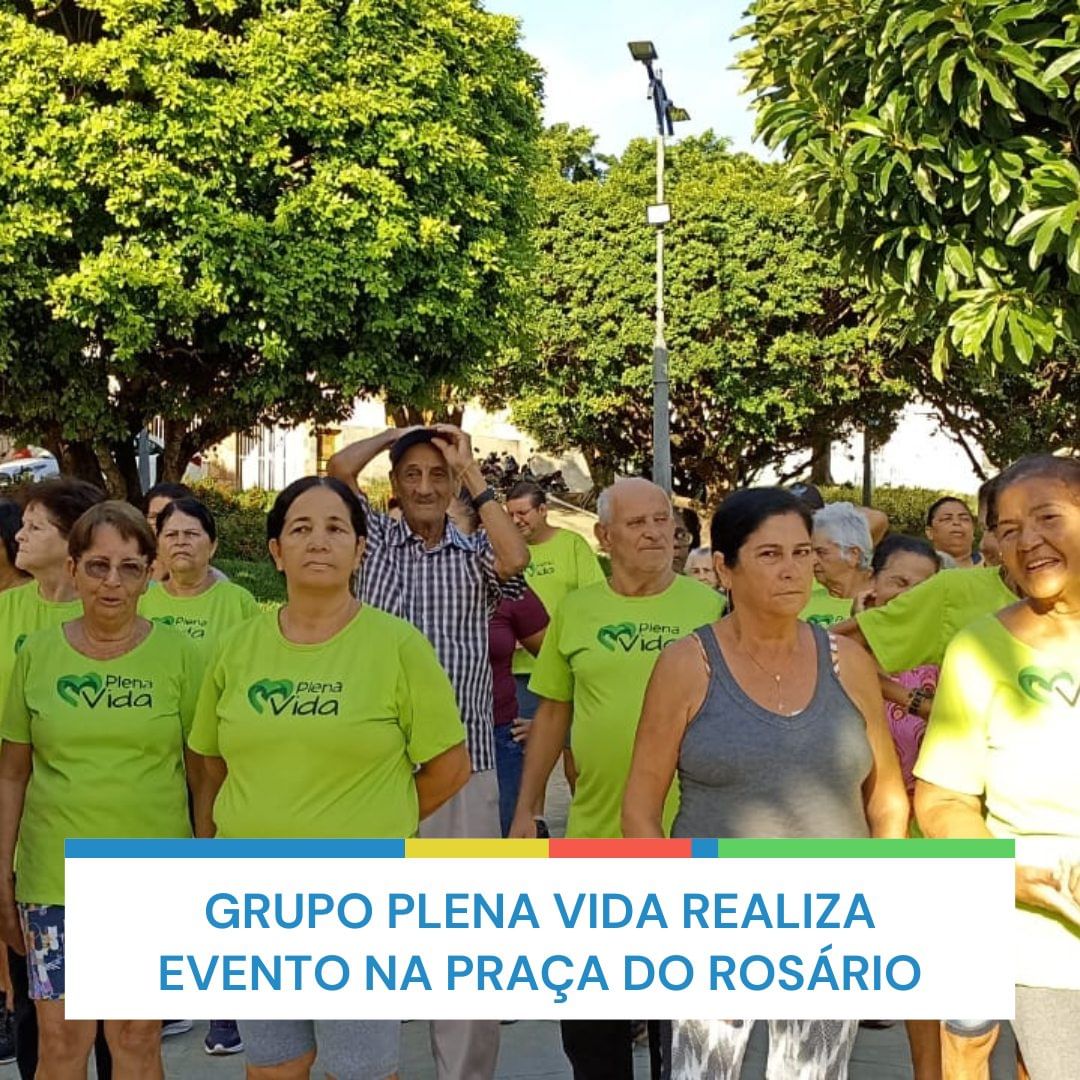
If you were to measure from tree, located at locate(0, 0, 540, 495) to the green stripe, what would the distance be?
1368 cm

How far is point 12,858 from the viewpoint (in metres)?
3.52

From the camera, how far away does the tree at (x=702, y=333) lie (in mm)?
26391

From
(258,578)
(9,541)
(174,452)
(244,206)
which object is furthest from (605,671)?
(174,452)

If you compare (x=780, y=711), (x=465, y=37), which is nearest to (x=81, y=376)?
(x=465, y=37)

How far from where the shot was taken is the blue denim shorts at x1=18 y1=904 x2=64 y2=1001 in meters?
3.40

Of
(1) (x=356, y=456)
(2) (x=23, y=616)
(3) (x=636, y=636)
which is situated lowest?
(3) (x=636, y=636)

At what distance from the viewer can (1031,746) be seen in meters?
2.56

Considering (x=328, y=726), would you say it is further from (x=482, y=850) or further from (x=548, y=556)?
(x=548, y=556)

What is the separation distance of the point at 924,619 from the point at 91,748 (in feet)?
7.54

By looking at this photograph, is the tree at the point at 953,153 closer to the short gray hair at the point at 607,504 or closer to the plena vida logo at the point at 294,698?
the short gray hair at the point at 607,504

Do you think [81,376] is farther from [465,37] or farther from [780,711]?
[780,711]

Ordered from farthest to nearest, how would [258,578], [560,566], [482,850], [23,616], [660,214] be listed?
1. [258,578]
2. [660,214]
3. [560,566]
4. [23,616]
5. [482,850]

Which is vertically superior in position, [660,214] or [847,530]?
Result: [660,214]

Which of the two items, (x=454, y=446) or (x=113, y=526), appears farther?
(x=454, y=446)
